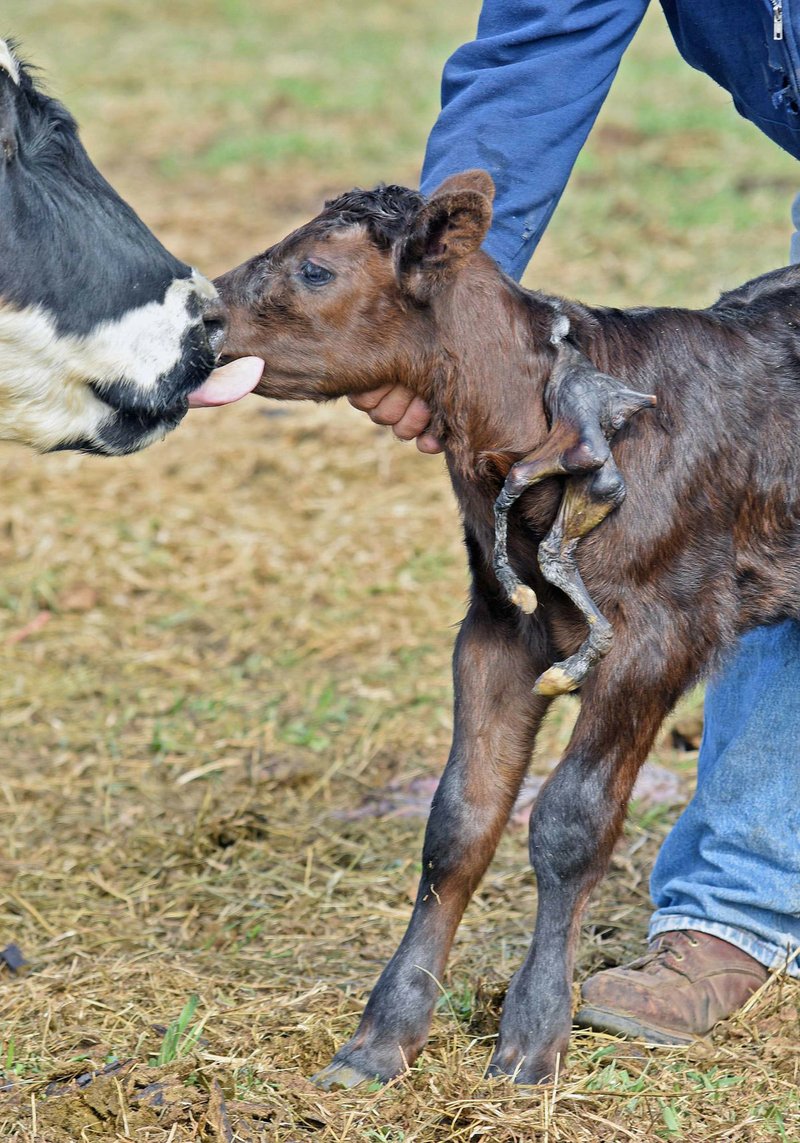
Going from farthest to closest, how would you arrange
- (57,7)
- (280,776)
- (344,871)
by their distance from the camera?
(57,7), (280,776), (344,871)

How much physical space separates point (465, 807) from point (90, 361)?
4.84 feet

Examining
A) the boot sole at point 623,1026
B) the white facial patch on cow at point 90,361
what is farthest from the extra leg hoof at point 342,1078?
the white facial patch on cow at point 90,361

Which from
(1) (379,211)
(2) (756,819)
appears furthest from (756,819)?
(1) (379,211)

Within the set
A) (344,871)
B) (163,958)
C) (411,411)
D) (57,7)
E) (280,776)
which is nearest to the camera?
(411,411)

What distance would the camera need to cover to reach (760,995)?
4090 millimetres

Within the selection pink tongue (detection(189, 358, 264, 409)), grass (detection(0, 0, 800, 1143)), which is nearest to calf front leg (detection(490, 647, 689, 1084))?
grass (detection(0, 0, 800, 1143))

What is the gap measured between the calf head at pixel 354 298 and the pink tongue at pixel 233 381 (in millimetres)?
38

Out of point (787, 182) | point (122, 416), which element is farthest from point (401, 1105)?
point (787, 182)

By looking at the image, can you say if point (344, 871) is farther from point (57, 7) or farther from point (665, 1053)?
point (57, 7)

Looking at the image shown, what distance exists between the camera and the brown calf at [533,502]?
11.7 feet

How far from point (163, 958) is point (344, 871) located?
750mm

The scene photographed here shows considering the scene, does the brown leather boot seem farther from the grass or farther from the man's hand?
the man's hand

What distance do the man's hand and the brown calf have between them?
2.0 inches

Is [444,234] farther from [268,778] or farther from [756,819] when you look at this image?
[268,778]
